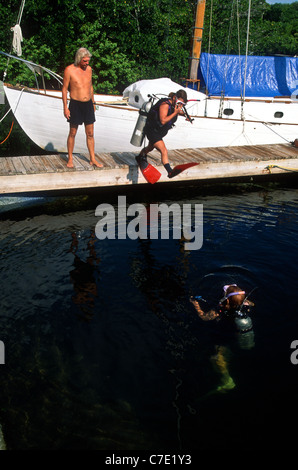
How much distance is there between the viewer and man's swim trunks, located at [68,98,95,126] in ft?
25.5

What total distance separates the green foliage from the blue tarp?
79.8 inches

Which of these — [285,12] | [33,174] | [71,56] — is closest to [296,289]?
[33,174]

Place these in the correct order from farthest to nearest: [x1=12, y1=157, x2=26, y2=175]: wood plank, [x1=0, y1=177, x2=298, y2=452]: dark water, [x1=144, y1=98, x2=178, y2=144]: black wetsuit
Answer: [x1=12, y1=157, x2=26, y2=175]: wood plank < [x1=144, y1=98, x2=178, y2=144]: black wetsuit < [x1=0, y1=177, x2=298, y2=452]: dark water

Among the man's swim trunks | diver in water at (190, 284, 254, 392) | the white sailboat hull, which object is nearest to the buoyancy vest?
the man's swim trunks

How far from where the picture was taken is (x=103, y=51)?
1794 cm

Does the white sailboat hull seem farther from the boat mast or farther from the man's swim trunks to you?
the man's swim trunks

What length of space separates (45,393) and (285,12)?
54685mm

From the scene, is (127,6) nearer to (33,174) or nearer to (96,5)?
(96,5)

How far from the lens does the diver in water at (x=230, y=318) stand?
193 inches

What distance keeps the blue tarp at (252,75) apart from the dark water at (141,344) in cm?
717

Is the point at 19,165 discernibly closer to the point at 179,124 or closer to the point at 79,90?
the point at 79,90

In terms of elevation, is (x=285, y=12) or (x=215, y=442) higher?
(x=285, y=12)

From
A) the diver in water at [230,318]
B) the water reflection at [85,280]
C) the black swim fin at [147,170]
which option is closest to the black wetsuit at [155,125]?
the black swim fin at [147,170]

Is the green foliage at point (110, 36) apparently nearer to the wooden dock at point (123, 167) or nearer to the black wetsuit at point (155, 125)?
the wooden dock at point (123, 167)
